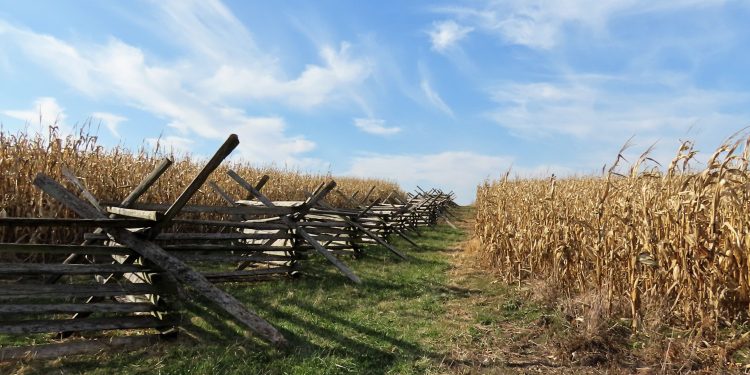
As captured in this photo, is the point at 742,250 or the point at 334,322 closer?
the point at 742,250

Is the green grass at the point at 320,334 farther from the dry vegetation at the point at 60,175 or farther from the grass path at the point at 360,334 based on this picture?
the dry vegetation at the point at 60,175

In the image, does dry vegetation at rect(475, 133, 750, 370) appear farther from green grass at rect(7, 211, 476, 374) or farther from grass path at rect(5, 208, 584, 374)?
green grass at rect(7, 211, 476, 374)

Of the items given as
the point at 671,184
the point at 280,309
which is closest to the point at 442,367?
the point at 280,309

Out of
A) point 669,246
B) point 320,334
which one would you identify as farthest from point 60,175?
point 669,246

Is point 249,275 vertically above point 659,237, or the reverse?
point 659,237

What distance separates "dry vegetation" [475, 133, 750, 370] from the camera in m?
4.74

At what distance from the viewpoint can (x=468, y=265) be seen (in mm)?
10312

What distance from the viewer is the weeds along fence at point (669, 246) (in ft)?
15.7

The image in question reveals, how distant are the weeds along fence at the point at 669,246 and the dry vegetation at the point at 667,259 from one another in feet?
0.04

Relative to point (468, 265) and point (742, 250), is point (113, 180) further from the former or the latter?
point (742, 250)

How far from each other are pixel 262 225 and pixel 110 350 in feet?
12.4

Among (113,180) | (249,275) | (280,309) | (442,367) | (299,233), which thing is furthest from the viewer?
(113,180)

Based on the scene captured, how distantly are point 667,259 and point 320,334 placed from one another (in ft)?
13.2

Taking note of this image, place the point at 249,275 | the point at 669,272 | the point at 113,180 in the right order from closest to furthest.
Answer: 1. the point at 669,272
2. the point at 249,275
3. the point at 113,180
